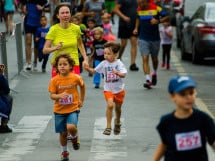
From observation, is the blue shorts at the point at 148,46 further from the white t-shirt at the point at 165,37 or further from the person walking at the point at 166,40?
the white t-shirt at the point at 165,37

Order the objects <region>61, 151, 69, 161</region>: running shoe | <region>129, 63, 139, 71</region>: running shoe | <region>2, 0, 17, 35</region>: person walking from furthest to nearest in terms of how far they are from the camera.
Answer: <region>2, 0, 17, 35</region>: person walking
<region>129, 63, 139, 71</region>: running shoe
<region>61, 151, 69, 161</region>: running shoe

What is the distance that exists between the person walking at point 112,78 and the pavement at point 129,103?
13.9 inches

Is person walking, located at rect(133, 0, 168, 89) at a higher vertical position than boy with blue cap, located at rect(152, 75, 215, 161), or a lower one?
lower

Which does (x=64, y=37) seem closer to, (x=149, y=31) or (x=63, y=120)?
(x=63, y=120)

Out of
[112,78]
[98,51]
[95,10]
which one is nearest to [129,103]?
[98,51]

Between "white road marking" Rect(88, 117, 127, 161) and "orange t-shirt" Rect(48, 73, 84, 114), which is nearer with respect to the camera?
"orange t-shirt" Rect(48, 73, 84, 114)

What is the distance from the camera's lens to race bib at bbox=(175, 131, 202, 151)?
271 inches

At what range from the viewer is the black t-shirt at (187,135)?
690 cm

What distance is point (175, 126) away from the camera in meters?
6.92

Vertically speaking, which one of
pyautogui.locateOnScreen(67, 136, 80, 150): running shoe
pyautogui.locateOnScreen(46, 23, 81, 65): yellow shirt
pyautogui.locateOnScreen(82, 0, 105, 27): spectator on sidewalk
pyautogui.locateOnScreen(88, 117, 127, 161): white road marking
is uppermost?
pyautogui.locateOnScreen(46, 23, 81, 65): yellow shirt

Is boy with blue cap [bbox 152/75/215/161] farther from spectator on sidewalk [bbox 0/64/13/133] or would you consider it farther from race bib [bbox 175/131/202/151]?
spectator on sidewalk [bbox 0/64/13/133]

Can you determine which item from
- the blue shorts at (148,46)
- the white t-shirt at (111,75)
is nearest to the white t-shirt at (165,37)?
the blue shorts at (148,46)

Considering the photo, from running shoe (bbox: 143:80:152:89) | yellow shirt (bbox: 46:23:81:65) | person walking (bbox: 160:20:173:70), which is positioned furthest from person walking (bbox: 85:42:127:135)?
person walking (bbox: 160:20:173:70)

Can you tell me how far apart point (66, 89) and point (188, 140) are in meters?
3.98
